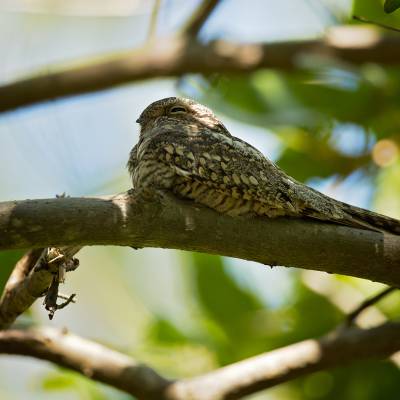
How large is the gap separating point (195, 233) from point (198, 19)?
2856 millimetres

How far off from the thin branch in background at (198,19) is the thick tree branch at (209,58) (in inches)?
2.7

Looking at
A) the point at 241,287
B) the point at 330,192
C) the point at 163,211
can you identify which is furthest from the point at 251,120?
the point at 163,211

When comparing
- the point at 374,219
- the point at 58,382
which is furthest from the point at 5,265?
the point at 374,219

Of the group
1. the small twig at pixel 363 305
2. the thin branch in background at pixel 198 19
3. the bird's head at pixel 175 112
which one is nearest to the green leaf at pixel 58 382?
the bird's head at pixel 175 112

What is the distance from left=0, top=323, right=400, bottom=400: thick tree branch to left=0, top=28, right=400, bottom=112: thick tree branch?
1762 millimetres

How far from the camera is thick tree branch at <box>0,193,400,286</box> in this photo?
2.04 metres

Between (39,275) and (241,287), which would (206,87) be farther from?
(39,275)

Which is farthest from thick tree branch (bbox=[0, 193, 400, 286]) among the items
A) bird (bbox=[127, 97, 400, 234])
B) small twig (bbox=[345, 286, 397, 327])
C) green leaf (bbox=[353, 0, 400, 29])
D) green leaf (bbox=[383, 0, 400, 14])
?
green leaf (bbox=[353, 0, 400, 29])

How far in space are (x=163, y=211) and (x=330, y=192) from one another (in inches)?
91.3

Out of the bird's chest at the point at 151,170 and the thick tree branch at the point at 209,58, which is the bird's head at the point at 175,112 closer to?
the bird's chest at the point at 151,170

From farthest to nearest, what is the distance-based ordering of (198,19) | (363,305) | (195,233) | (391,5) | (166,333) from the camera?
(198,19) → (166,333) → (363,305) → (195,233) → (391,5)

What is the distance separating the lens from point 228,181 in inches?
108

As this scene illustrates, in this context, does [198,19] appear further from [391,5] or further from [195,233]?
[391,5]

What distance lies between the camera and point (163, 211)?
7.44ft
